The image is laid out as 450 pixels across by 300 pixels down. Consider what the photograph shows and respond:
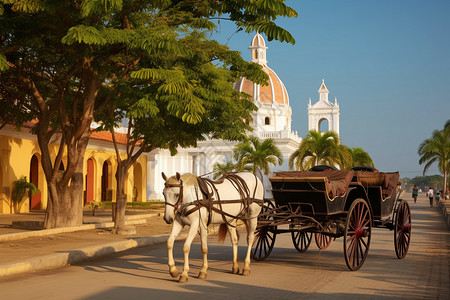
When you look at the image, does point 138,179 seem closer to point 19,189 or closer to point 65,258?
point 19,189

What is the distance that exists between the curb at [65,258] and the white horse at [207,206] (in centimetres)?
295

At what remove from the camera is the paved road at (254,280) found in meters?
8.10

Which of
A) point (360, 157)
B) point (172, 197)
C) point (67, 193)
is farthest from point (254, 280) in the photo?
point (360, 157)

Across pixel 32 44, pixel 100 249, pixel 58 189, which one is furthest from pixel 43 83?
pixel 100 249

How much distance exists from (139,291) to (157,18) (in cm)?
997

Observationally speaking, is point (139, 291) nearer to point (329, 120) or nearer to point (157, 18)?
point (157, 18)

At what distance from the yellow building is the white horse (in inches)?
817

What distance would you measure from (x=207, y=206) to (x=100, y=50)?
26.0ft

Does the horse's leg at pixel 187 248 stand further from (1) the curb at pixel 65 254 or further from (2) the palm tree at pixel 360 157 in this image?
(2) the palm tree at pixel 360 157

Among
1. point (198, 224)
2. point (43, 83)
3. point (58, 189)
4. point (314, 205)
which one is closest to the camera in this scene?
point (198, 224)

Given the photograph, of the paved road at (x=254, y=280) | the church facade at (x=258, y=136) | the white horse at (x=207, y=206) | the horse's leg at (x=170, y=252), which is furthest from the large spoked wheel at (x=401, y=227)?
the church facade at (x=258, y=136)

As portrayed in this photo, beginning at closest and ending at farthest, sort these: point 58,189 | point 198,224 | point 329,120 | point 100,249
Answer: point 198,224 → point 100,249 → point 58,189 → point 329,120

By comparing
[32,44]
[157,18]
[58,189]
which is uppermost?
[157,18]

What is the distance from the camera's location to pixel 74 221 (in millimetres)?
18156
